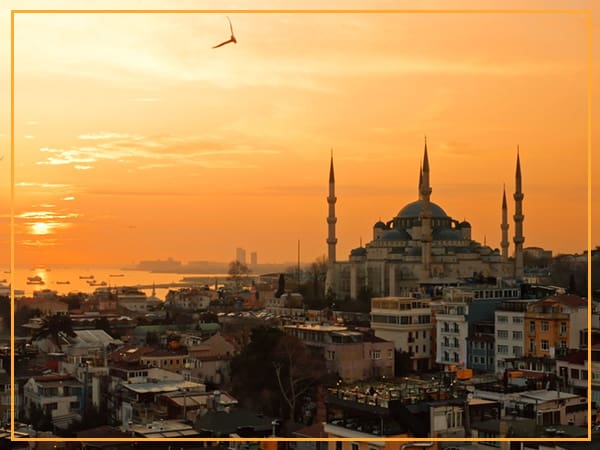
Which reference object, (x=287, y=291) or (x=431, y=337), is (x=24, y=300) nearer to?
(x=431, y=337)

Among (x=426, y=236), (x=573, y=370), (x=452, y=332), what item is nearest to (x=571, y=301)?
(x=452, y=332)

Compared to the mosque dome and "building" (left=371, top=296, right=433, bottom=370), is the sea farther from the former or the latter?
the mosque dome

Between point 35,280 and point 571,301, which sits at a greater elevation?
point 35,280

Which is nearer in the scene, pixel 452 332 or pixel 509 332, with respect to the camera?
pixel 509 332

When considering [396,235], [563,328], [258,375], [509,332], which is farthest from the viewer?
[396,235]

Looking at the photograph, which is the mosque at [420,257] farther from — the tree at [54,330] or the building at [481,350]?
the building at [481,350]

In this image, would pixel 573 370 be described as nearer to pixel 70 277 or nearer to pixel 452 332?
pixel 452 332
